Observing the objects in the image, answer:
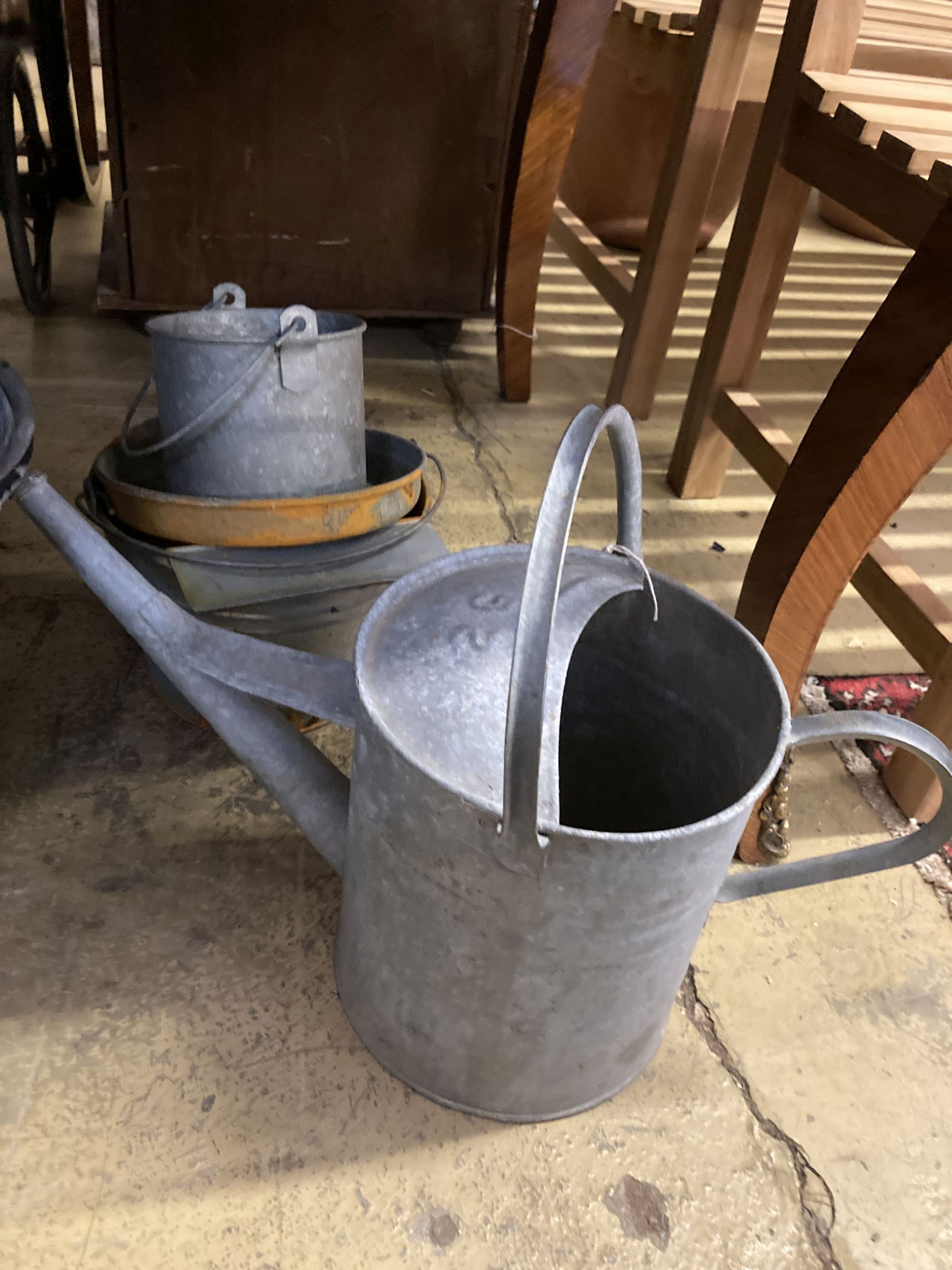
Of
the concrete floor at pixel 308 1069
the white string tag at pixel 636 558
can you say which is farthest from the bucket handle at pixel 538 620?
the concrete floor at pixel 308 1069

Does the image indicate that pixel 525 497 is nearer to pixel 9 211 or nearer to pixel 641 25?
pixel 641 25

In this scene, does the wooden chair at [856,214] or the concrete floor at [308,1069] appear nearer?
the concrete floor at [308,1069]

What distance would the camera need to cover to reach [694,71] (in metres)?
1.64

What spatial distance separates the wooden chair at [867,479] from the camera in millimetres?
921

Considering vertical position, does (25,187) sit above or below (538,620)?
below

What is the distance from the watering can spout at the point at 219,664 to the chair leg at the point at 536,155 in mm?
1221

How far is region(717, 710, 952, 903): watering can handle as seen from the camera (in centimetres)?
75

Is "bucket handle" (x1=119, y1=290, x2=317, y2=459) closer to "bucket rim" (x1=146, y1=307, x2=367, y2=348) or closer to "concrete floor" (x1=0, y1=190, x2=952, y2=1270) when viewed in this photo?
"bucket rim" (x1=146, y1=307, x2=367, y2=348)

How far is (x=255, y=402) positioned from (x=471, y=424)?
99 cm

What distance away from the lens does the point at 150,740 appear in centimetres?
121

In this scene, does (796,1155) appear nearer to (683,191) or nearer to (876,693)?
(876,693)

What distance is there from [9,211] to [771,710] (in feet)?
6.22

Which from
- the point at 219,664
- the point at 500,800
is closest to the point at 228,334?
the point at 219,664

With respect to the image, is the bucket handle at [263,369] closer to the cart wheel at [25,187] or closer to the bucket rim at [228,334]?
the bucket rim at [228,334]
